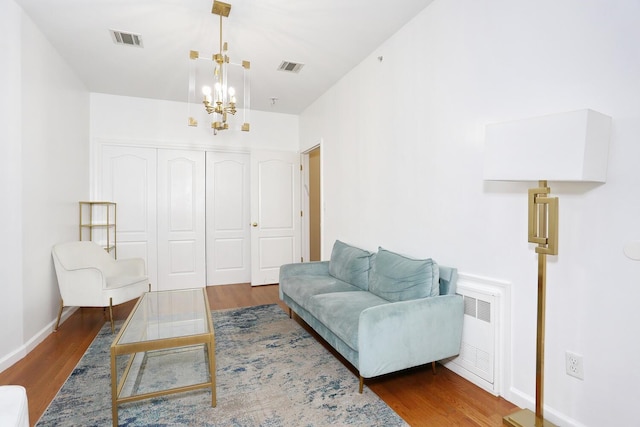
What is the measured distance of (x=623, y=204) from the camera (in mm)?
1559

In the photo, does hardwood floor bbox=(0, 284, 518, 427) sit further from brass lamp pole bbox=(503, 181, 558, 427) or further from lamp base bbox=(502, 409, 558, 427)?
brass lamp pole bbox=(503, 181, 558, 427)

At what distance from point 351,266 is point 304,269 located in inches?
26.1

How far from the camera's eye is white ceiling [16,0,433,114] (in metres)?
2.67

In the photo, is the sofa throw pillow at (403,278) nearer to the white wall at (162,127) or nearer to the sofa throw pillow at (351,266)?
the sofa throw pillow at (351,266)

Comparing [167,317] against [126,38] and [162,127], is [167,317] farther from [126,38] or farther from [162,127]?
[162,127]

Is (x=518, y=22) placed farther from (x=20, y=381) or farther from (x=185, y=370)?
(x=20, y=381)

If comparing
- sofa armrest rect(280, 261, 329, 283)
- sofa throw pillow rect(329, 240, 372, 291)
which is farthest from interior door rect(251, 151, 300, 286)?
sofa throw pillow rect(329, 240, 372, 291)

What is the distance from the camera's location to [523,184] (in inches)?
79.0

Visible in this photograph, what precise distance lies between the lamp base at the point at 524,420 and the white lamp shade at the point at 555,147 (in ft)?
4.18

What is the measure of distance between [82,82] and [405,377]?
484 cm

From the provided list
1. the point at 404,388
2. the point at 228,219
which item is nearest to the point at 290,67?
the point at 228,219

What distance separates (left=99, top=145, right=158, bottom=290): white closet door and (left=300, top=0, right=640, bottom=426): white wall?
3.36 meters

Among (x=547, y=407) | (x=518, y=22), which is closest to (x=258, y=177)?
(x=518, y=22)

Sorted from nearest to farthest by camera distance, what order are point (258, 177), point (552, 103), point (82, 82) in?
point (552, 103)
point (82, 82)
point (258, 177)
